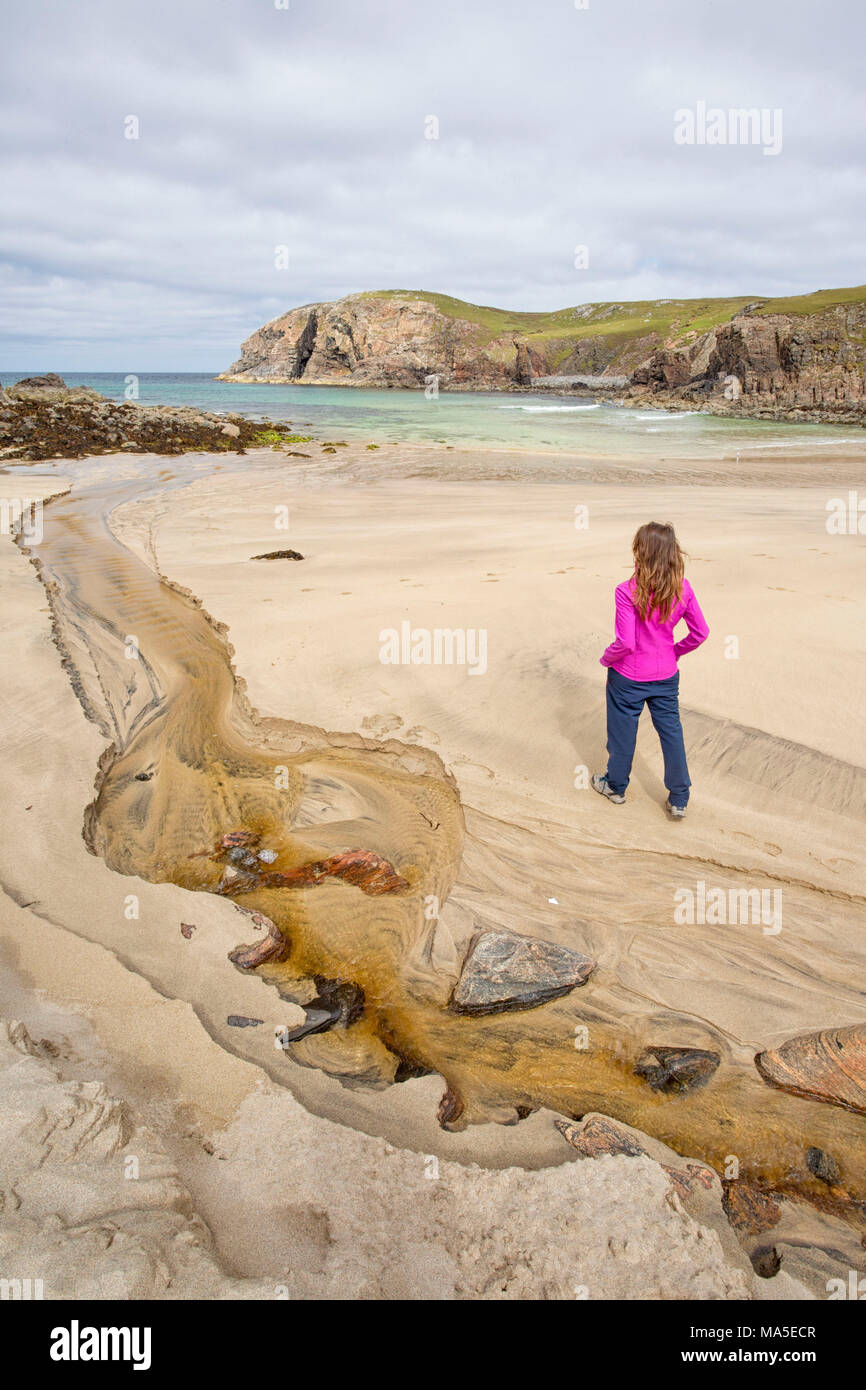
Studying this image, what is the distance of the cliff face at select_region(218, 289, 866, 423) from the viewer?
213ft

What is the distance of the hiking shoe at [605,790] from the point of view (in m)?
4.64

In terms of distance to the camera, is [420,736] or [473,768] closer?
[473,768]

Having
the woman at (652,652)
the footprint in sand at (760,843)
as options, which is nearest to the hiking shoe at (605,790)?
the woman at (652,652)

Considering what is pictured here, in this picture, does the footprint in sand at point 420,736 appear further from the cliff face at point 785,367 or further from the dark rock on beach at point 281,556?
the cliff face at point 785,367

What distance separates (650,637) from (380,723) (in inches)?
89.1

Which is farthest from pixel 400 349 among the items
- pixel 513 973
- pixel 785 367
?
pixel 513 973

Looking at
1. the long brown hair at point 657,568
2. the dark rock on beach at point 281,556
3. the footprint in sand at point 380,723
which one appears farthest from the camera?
the dark rock on beach at point 281,556

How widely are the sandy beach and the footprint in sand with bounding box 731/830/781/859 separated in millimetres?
40

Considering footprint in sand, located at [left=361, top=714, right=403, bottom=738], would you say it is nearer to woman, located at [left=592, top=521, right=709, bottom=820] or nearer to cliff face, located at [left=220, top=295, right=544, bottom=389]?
woman, located at [left=592, top=521, right=709, bottom=820]

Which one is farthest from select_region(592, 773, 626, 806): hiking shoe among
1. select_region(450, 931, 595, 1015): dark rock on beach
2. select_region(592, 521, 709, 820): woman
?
select_region(450, 931, 595, 1015): dark rock on beach

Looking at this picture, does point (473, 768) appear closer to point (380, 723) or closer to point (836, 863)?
point (380, 723)

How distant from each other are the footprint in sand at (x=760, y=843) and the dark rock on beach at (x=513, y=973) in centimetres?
146

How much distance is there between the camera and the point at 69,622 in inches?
309

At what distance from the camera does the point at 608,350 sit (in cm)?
11494
